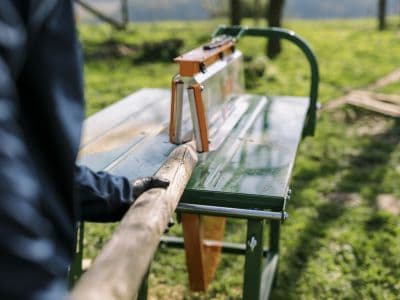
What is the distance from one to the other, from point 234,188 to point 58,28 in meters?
1.06

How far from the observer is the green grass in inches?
126

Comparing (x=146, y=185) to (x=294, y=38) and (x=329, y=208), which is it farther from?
(x=329, y=208)

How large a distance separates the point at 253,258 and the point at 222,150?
49 cm

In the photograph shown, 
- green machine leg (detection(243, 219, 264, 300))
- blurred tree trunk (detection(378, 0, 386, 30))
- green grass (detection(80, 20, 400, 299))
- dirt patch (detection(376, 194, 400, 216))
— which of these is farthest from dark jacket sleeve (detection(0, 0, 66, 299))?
blurred tree trunk (detection(378, 0, 386, 30))

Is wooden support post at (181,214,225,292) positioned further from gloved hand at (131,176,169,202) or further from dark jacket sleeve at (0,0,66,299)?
dark jacket sleeve at (0,0,66,299)

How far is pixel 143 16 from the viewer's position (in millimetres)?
33531

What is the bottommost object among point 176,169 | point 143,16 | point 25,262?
point 143,16

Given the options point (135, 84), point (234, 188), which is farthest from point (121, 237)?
point (135, 84)

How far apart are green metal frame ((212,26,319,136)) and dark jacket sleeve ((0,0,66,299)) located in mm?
2187

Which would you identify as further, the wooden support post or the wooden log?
the wooden support post

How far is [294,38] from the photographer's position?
3016 millimetres

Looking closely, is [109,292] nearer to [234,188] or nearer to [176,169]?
[176,169]

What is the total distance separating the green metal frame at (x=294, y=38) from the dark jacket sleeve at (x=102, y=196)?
1673mm

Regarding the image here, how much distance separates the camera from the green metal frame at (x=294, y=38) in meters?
3.00
